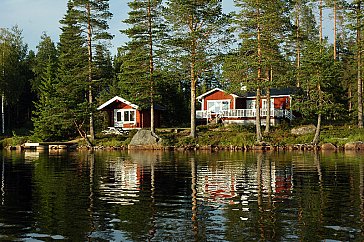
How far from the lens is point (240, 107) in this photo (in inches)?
2111

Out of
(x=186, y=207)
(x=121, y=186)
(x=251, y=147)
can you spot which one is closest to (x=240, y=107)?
(x=251, y=147)

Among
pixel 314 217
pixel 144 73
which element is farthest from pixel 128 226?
pixel 144 73

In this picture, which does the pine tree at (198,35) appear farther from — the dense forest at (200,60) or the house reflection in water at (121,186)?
the house reflection in water at (121,186)

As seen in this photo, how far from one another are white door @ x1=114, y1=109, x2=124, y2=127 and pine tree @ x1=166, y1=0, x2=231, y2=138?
15.3m

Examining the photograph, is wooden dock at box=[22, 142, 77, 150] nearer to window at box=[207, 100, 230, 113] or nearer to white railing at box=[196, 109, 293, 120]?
window at box=[207, 100, 230, 113]

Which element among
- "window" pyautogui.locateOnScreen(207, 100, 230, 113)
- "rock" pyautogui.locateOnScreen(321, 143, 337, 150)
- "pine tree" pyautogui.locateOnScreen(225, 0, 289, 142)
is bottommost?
→ "rock" pyautogui.locateOnScreen(321, 143, 337, 150)

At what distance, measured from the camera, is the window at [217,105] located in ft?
176

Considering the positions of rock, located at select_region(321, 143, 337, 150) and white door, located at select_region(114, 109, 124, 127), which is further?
white door, located at select_region(114, 109, 124, 127)

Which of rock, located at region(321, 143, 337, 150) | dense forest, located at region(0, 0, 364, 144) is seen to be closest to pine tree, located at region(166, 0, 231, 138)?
dense forest, located at region(0, 0, 364, 144)

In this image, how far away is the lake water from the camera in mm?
9219

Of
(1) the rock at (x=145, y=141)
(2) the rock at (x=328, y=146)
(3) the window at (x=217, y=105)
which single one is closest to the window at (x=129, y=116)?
(3) the window at (x=217, y=105)

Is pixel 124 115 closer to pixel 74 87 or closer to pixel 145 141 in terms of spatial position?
pixel 74 87

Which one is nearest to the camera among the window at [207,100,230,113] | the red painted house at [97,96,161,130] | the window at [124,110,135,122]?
the window at [207,100,230,113]

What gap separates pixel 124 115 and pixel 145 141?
1335 cm
